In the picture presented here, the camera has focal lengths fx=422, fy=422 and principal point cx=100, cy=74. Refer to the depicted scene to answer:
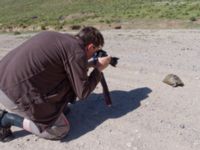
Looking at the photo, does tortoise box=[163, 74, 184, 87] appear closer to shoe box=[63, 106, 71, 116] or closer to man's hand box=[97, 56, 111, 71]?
man's hand box=[97, 56, 111, 71]

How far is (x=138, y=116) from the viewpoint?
17.4 ft

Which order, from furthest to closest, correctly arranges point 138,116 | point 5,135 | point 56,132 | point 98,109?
point 98,109 → point 138,116 → point 5,135 → point 56,132

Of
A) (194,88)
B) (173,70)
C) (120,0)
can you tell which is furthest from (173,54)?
(120,0)

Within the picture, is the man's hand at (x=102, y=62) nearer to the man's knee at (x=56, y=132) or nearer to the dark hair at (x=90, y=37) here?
the dark hair at (x=90, y=37)

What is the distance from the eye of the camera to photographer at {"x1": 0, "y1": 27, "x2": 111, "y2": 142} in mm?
4555

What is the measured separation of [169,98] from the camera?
575cm

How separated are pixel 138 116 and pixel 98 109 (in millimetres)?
651

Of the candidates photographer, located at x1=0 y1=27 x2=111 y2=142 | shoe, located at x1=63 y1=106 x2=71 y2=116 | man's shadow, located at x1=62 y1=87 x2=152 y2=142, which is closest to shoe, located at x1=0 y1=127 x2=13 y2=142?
photographer, located at x1=0 y1=27 x2=111 y2=142

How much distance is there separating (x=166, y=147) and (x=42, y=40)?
5.78ft

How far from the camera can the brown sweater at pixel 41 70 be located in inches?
179

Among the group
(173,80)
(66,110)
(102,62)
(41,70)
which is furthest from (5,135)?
(173,80)

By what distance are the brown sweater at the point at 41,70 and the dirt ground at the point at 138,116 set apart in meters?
0.55

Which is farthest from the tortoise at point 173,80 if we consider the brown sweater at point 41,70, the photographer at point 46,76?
the brown sweater at point 41,70

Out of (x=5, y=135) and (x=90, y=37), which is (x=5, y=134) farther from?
(x=90, y=37)
